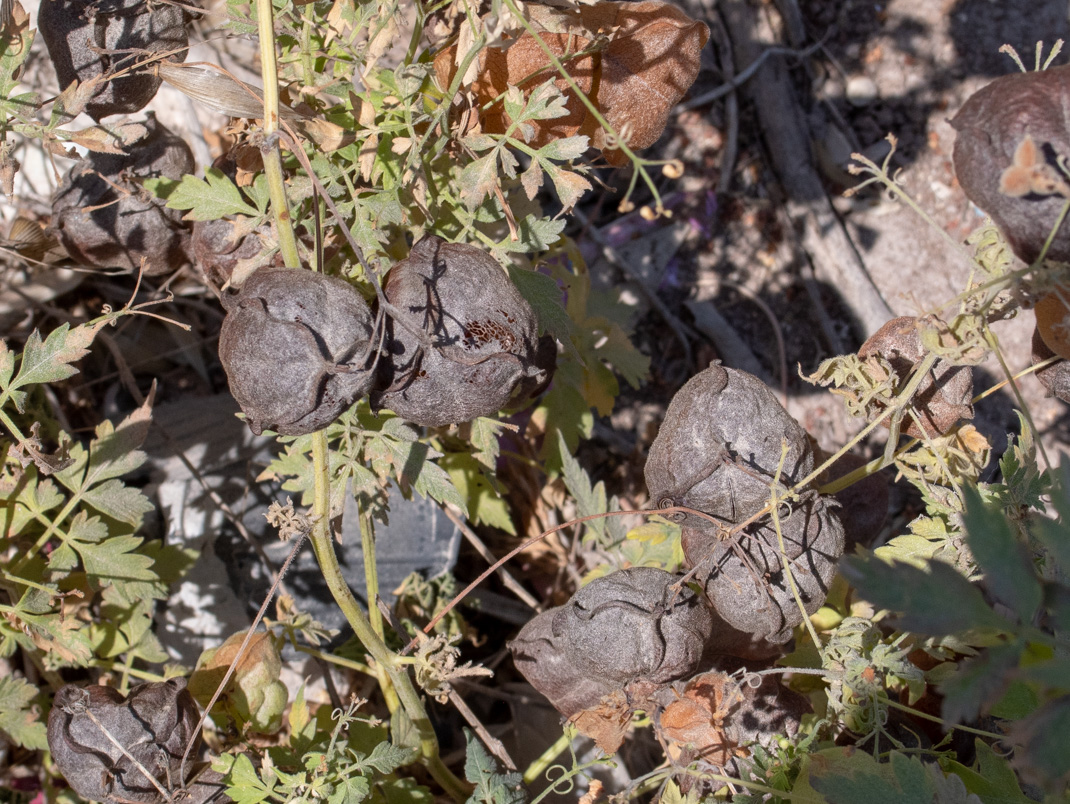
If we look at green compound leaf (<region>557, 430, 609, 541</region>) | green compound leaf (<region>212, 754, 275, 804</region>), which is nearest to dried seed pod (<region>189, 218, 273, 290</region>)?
green compound leaf (<region>557, 430, 609, 541</region>)

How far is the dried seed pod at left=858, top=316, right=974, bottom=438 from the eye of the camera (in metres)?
1.68

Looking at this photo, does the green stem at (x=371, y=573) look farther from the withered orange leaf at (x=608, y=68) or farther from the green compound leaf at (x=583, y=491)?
the withered orange leaf at (x=608, y=68)

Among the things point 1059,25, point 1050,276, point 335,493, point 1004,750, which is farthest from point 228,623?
point 1059,25

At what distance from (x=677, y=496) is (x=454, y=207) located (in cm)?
75

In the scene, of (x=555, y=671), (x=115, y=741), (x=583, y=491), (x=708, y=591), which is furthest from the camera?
(x=583, y=491)

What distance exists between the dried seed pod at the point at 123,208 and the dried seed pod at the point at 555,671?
1.24 metres

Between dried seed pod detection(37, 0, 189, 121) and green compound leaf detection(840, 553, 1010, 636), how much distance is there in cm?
162

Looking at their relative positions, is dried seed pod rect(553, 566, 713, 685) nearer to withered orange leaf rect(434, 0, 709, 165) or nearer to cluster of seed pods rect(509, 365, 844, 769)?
cluster of seed pods rect(509, 365, 844, 769)

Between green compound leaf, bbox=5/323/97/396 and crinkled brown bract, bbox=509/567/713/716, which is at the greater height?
green compound leaf, bbox=5/323/97/396

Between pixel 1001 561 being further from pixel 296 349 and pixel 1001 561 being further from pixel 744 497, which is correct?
pixel 296 349

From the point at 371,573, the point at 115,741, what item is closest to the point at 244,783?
the point at 115,741

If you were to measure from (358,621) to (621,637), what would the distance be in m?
0.53

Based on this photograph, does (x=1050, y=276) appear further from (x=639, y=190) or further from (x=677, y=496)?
(x=639, y=190)

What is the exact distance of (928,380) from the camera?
66.0 inches
